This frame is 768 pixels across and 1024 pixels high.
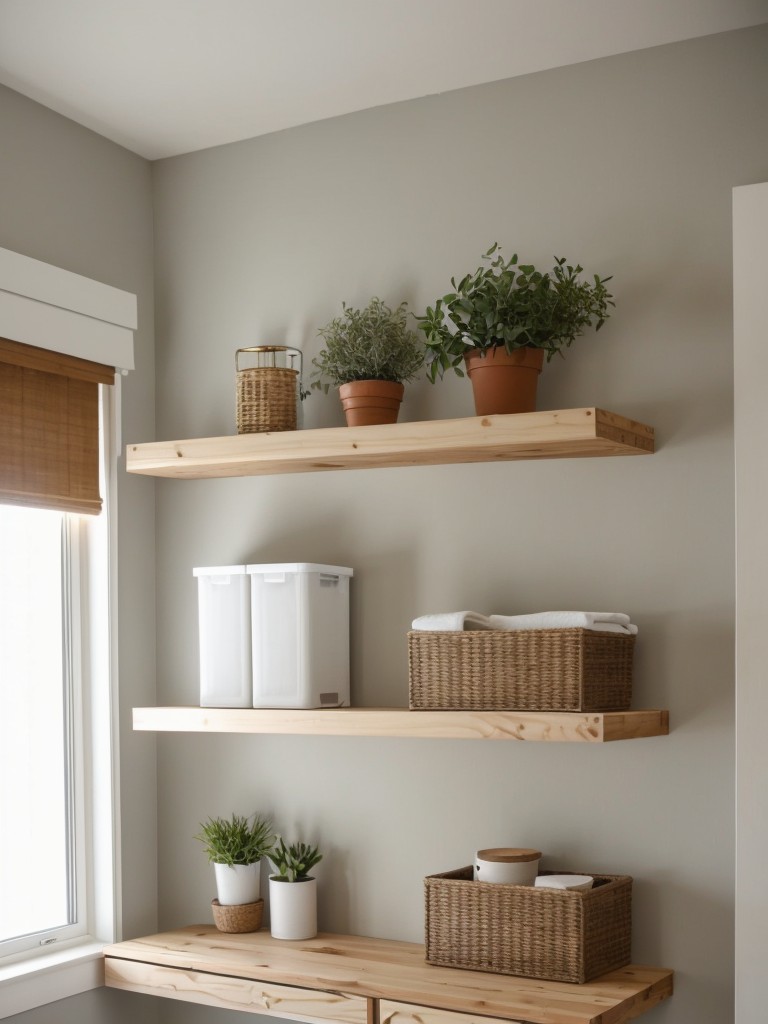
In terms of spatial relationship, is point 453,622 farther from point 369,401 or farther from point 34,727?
point 34,727

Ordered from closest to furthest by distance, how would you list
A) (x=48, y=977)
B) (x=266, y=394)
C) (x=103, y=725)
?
(x=48, y=977), (x=266, y=394), (x=103, y=725)

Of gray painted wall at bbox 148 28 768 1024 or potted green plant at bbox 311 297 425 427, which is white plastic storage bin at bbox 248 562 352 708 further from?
potted green plant at bbox 311 297 425 427

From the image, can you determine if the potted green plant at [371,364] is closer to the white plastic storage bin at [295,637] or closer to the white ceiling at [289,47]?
the white plastic storage bin at [295,637]

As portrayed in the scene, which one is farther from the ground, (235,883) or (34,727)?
(34,727)

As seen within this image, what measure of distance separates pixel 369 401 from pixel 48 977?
1.37 m

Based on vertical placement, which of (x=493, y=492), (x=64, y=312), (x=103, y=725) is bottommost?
(x=103, y=725)

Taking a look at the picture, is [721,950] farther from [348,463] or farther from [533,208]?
[533,208]

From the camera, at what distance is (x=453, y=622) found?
222 centimetres

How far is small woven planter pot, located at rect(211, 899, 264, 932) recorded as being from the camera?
2.56 metres

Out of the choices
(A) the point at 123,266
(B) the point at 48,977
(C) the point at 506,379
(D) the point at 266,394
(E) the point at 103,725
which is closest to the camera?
(C) the point at 506,379

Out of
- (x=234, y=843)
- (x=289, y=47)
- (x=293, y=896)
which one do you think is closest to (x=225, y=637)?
(x=234, y=843)

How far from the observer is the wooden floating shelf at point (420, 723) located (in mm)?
→ 2061

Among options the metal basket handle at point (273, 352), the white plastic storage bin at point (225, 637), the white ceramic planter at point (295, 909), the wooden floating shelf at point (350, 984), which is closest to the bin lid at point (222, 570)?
the white plastic storage bin at point (225, 637)

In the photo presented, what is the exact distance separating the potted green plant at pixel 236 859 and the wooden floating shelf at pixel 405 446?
813 mm
